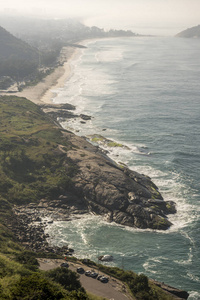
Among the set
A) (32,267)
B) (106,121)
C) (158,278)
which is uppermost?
(106,121)

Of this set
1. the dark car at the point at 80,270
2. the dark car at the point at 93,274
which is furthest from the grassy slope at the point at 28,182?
the dark car at the point at 80,270

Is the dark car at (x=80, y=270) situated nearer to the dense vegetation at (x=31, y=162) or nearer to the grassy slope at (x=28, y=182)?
the grassy slope at (x=28, y=182)

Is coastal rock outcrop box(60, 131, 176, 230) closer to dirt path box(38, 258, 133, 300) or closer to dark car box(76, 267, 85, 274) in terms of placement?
dark car box(76, 267, 85, 274)

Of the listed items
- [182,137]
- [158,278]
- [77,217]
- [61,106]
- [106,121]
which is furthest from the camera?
[61,106]

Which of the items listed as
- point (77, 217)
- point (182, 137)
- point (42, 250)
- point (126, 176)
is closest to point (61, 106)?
point (182, 137)

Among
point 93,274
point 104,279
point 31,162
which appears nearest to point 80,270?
point 93,274

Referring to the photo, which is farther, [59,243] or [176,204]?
[176,204]

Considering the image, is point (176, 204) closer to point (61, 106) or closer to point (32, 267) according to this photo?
point (32, 267)

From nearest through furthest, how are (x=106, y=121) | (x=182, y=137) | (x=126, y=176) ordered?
(x=126, y=176) → (x=182, y=137) → (x=106, y=121)
